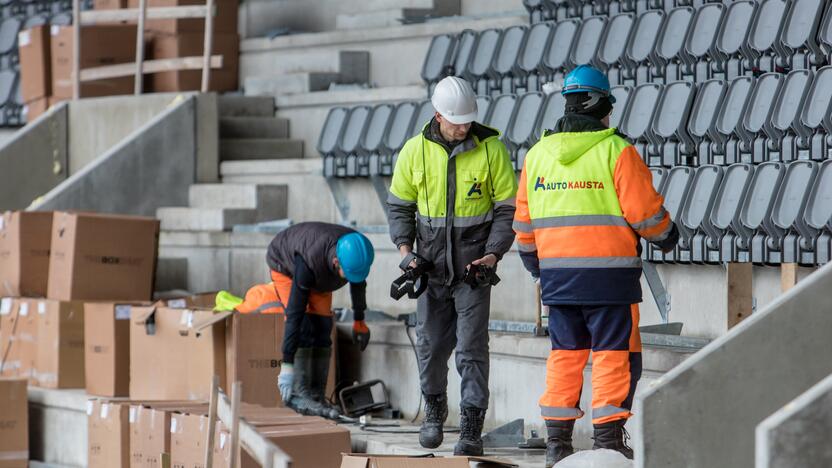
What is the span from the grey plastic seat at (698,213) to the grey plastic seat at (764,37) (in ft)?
2.49

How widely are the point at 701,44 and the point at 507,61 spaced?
5.33 feet

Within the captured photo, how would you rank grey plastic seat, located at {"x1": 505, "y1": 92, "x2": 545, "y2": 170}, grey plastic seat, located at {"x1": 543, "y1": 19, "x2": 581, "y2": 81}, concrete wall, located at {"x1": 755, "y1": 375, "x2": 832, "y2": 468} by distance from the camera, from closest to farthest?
concrete wall, located at {"x1": 755, "y1": 375, "x2": 832, "y2": 468}
grey plastic seat, located at {"x1": 505, "y1": 92, "x2": 545, "y2": 170}
grey plastic seat, located at {"x1": 543, "y1": 19, "x2": 581, "y2": 81}

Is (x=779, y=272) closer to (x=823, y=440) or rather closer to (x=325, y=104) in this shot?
(x=823, y=440)

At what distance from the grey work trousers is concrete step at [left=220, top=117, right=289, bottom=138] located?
520cm

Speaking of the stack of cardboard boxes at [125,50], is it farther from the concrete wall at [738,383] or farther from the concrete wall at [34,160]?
the concrete wall at [738,383]

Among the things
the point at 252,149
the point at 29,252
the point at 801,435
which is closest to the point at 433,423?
the point at 801,435

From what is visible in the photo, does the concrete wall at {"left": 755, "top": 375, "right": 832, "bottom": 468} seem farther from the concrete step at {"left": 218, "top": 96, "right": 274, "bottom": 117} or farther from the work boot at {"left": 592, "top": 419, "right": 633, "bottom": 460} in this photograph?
the concrete step at {"left": 218, "top": 96, "right": 274, "bottom": 117}

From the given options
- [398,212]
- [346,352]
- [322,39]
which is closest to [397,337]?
[346,352]

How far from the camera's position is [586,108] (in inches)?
192

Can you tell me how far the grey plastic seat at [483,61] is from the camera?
9.22 metres

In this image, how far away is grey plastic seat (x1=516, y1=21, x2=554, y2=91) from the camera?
8836 millimetres

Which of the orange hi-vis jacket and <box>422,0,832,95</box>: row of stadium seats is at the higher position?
<box>422,0,832,95</box>: row of stadium seats

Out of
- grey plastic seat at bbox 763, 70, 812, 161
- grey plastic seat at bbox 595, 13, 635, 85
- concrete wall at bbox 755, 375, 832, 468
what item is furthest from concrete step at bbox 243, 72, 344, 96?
concrete wall at bbox 755, 375, 832, 468

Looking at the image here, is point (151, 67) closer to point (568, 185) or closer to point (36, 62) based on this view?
point (36, 62)
